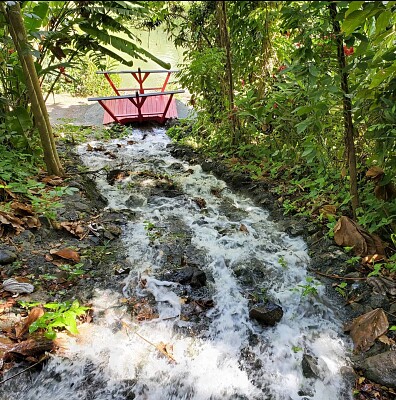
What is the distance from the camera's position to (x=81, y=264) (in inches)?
122

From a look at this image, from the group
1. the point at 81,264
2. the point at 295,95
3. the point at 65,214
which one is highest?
the point at 295,95

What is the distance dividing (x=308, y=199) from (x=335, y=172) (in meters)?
0.46

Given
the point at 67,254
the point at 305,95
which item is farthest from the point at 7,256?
the point at 305,95

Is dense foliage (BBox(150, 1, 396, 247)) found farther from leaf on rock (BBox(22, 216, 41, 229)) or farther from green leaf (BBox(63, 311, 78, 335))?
leaf on rock (BBox(22, 216, 41, 229))

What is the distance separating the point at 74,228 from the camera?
11.7 feet

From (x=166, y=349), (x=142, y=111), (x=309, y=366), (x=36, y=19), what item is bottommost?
(x=309, y=366)

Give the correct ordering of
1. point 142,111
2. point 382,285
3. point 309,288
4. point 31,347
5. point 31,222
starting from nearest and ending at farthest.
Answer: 1. point 31,347
2. point 382,285
3. point 309,288
4. point 31,222
5. point 142,111

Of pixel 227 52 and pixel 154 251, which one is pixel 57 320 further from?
pixel 227 52

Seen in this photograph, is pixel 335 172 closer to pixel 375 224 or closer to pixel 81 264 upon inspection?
pixel 375 224

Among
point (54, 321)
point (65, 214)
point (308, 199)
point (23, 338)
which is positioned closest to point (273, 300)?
point (308, 199)

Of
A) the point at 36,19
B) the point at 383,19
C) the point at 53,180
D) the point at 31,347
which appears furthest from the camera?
the point at 53,180

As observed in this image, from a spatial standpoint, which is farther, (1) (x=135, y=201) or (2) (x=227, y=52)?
(2) (x=227, y=52)

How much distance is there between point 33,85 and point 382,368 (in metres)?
4.17

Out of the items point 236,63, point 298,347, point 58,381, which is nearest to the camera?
point 58,381
